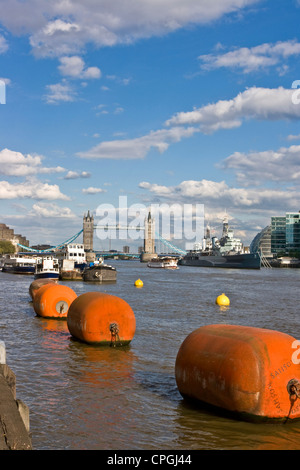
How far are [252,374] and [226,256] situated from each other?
14341 centimetres

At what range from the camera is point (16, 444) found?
718cm

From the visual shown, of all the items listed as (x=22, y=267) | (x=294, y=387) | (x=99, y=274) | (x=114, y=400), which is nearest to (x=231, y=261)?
(x=22, y=267)

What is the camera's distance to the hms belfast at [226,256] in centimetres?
14512

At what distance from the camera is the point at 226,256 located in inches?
5945

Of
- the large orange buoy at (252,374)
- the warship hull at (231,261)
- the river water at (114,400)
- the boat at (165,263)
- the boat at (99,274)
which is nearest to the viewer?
the river water at (114,400)

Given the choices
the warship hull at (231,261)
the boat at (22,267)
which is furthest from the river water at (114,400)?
the warship hull at (231,261)

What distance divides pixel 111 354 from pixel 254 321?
12037 millimetres

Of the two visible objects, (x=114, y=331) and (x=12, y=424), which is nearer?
(x=12, y=424)

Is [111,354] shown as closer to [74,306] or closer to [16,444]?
[74,306]

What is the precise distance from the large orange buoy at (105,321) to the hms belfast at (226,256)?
426ft

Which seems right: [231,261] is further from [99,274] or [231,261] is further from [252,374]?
[252,374]

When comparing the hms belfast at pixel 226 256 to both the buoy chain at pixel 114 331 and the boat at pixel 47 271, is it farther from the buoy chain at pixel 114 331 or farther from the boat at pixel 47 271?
the buoy chain at pixel 114 331

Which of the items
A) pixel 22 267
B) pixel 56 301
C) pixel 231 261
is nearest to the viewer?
pixel 56 301
